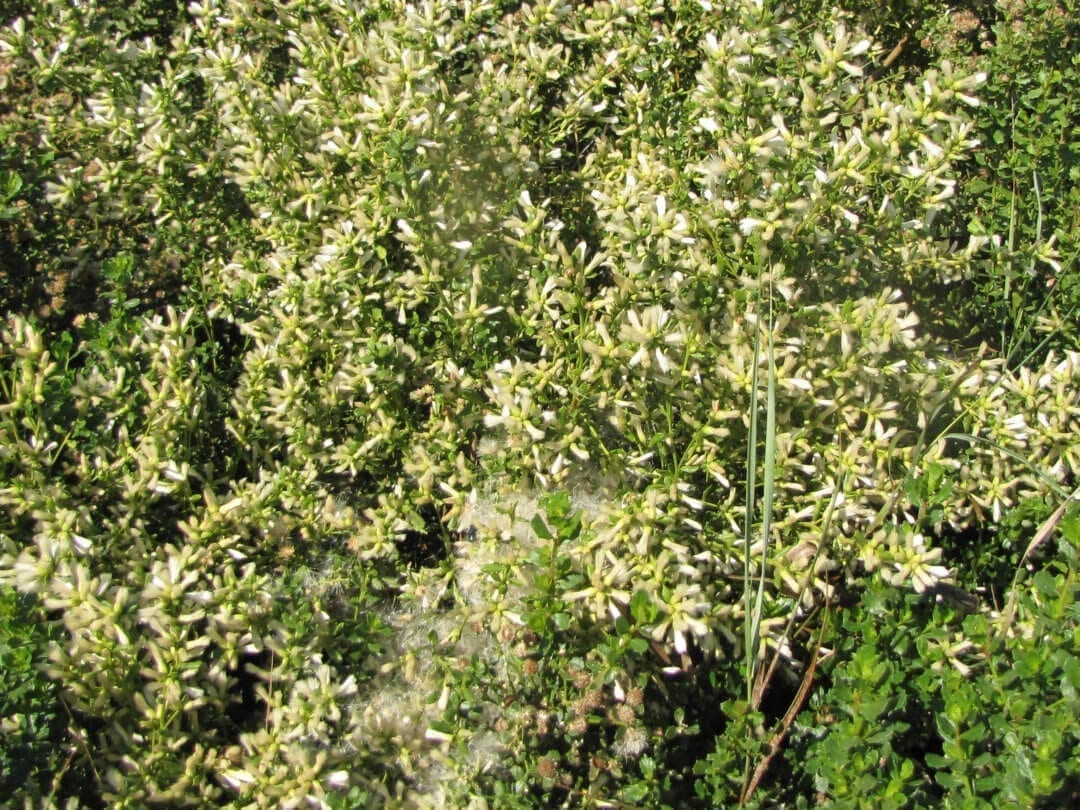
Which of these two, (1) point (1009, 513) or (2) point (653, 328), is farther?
(1) point (1009, 513)

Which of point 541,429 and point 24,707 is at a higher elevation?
point 541,429

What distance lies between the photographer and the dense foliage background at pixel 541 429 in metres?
2.38

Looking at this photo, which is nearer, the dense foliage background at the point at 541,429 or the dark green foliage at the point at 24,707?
the dark green foliage at the point at 24,707

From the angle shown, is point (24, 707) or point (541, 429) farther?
point (541, 429)

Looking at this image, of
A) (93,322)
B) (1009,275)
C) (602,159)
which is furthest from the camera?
(602,159)

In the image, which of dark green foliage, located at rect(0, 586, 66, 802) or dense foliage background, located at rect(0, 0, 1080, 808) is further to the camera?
dense foliage background, located at rect(0, 0, 1080, 808)

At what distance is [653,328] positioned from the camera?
2.52 m

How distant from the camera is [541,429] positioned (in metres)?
2.63

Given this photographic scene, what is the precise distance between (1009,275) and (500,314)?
5.01ft

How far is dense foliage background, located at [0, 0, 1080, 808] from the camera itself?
2.38 metres

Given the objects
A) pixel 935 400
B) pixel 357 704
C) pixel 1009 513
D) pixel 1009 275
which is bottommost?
pixel 357 704

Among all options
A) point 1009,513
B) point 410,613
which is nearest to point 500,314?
point 410,613

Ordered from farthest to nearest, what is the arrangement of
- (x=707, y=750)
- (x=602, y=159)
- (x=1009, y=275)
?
(x=602, y=159)
(x=1009, y=275)
(x=707, y=750)

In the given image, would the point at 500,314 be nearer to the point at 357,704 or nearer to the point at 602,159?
the point at 602,159
